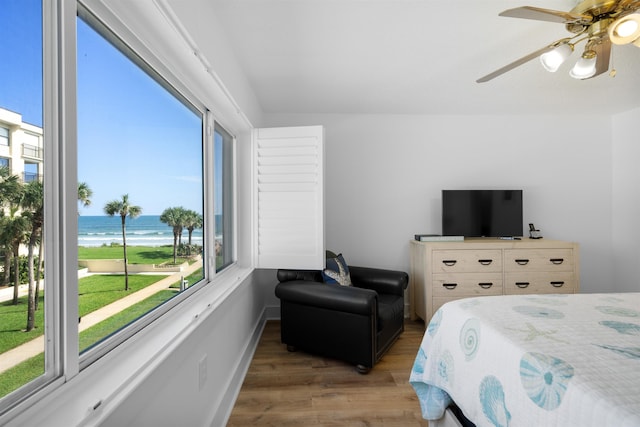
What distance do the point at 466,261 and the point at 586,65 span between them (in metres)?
1.81

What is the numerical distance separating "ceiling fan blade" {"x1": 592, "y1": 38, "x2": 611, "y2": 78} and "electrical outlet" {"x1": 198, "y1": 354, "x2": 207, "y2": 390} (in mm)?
2666

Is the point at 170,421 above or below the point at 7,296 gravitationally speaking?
below

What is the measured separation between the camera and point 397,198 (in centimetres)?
350

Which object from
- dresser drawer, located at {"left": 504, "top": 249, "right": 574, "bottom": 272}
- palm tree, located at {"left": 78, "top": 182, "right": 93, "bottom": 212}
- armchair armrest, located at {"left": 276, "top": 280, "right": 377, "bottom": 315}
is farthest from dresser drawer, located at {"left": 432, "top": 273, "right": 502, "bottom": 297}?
palm tree, located at {"left": 78, "top": 182, "right": 93, "bottom": 212}

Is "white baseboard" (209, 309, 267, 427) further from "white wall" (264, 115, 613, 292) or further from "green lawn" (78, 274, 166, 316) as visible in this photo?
"white wall" (264, 115, 613, 292)

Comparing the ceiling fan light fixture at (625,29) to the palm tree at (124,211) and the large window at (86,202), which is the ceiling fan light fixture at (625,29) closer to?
the large window at (86,202)

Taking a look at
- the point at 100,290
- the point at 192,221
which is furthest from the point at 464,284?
the point at 100,290

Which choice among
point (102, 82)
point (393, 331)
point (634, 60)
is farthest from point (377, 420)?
point (634, 60)

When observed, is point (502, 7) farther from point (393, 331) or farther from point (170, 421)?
point (170, 421)

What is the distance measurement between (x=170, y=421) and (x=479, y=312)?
1365mm

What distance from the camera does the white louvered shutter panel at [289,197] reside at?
2584mm

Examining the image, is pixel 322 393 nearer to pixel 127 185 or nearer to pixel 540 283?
pixel 127 185

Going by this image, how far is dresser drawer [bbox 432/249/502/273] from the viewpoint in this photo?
9.73 feet

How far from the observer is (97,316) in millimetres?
973
